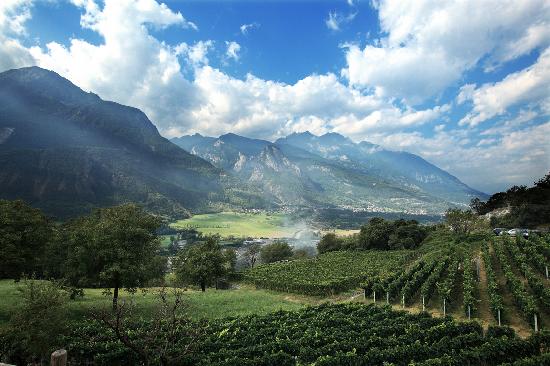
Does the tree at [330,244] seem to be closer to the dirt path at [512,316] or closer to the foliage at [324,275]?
the foliage at [324,275]

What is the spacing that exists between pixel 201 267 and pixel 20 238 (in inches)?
1404

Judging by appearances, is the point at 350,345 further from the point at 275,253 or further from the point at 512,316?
the point at 275,253

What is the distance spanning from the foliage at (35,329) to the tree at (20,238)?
1005 centimetres

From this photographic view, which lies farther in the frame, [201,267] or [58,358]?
[201,267]

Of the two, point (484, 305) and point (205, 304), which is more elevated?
point (484, 305)

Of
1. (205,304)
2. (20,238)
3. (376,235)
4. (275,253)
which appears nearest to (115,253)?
(20,238)

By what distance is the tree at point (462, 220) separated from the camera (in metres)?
91.0

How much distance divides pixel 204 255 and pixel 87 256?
106ft

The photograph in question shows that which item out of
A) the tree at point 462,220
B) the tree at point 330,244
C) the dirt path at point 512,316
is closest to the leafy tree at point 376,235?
the tree at point 330,244

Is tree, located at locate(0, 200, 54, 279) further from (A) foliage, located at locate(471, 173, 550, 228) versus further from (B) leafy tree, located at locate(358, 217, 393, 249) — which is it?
(A) foliage, located at locate(471, 173, 550, 228)

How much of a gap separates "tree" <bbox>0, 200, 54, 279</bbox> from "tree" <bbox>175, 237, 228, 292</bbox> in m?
31.8

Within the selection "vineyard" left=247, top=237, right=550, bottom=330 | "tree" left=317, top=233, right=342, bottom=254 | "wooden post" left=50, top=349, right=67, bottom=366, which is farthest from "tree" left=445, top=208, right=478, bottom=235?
"wooden post" left=50, top=349, right=67, bottom=366

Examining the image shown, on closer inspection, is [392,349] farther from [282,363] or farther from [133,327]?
[133,327]

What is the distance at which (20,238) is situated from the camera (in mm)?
30594
